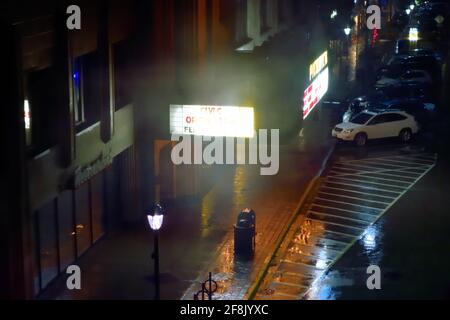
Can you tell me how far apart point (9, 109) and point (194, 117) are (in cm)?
975

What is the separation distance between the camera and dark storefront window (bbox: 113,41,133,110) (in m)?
25.9

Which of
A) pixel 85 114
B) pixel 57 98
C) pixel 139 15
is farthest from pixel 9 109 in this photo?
pixel 139 15

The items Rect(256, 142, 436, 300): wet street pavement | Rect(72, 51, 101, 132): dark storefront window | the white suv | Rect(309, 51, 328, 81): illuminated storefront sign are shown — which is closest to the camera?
Rect(256, 142, 436, 300): wet street pavement

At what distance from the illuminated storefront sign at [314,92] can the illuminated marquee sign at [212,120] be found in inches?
429

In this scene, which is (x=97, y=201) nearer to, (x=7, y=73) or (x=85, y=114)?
(x=85, y=114)

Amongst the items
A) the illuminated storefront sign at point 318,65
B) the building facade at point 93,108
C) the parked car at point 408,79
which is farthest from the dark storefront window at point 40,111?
the parked car at point 408,79

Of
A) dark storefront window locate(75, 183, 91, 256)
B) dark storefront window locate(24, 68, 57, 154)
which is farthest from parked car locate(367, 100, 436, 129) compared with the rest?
dark storefront window locate(24, 68, 57, 154)

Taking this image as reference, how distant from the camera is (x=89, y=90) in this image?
2369cm

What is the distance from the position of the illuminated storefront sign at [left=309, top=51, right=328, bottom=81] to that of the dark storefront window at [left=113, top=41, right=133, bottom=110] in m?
14.4

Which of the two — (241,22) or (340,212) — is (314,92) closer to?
(241,22)

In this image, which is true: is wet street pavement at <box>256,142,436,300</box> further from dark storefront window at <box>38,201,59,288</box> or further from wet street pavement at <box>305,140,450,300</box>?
dark storefront window at <box>38,201,59,288</box>

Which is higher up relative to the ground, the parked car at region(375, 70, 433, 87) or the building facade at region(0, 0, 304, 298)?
the building facade at region(0, 0, 304, 298)
